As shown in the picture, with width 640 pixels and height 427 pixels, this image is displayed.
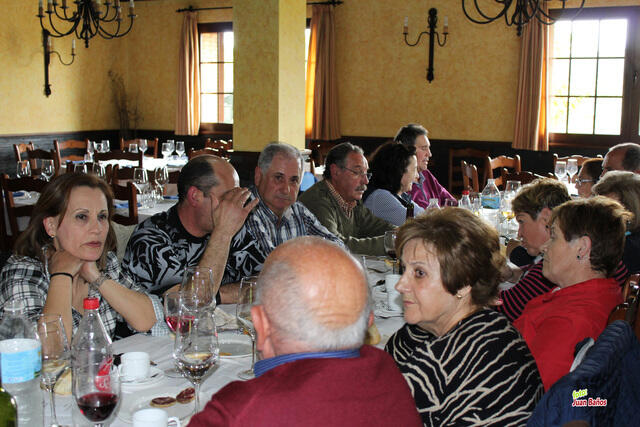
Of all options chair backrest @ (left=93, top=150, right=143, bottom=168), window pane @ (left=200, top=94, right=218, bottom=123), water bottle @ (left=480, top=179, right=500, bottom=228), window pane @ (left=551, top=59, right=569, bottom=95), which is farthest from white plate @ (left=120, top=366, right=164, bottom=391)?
window pane @ (left=200, top=94, right=218, bottom=123)

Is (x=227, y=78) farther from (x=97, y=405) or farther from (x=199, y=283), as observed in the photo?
(x=97, y=405)

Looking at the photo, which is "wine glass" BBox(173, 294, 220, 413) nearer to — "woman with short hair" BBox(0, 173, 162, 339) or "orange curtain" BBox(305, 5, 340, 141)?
"woman with short hair" BBox(0, 173, 162, 339)

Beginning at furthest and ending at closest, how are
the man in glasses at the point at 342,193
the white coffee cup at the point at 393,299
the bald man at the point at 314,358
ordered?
the man in glasses at the point at 342,193, the white coffee cup at the point at 393,299, the bald man at the point at 314,358

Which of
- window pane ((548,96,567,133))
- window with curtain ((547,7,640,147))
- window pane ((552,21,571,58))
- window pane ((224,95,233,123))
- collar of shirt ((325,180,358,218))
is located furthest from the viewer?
window pane ((224,95,233,123))

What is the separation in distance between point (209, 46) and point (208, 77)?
1.50 ft

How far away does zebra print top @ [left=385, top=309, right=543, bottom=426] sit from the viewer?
142 centimetres

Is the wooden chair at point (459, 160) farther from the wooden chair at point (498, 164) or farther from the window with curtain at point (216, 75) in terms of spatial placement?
the window with curtain at point (216, 75)

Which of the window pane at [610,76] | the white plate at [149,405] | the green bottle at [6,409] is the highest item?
the window pane at [610,76]

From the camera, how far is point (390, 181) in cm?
434

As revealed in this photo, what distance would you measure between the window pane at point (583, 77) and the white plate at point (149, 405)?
23.5 feet

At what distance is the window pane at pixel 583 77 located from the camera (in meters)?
7.59

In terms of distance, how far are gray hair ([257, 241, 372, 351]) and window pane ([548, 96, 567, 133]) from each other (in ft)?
24.1

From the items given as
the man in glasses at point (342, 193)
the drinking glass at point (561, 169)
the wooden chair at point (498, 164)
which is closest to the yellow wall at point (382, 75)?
the wooden chair at point (498, 164)

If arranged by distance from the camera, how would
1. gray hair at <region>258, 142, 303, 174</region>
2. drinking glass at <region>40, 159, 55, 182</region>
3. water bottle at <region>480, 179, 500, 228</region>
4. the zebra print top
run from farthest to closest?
drinking glass at <region>40, 159, 55, 182</region> < water bottle at <region>480, 179, 500, 228</region> < gray hair at <region>258, 142, 303, 174</region> < the zebra print top
